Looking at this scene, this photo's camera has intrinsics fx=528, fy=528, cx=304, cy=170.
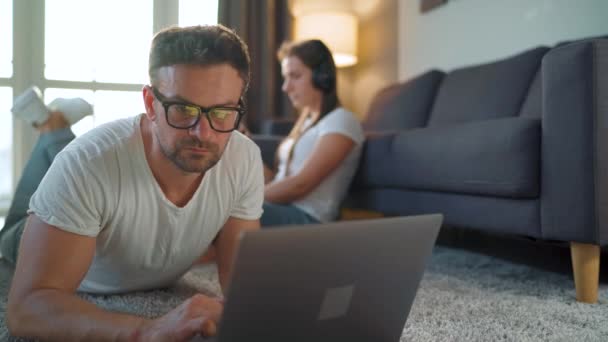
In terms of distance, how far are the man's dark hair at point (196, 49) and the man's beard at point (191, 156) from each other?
0.11 metres

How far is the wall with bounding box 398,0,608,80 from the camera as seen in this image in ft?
6.54

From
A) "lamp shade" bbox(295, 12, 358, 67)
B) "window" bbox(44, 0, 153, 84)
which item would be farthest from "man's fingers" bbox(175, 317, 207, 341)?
"lamp shade" bbox(295, 12, 358, 67)

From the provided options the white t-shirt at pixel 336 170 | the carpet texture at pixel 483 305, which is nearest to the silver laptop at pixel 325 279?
the carpet texture at pixel 483 305

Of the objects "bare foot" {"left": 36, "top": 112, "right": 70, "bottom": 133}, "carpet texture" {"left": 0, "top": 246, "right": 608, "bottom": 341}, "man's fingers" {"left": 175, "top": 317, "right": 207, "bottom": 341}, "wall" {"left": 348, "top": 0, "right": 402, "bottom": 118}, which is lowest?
"carpet texture" {"left": 0, "top": 246, "right": 608, "bottom": 341}

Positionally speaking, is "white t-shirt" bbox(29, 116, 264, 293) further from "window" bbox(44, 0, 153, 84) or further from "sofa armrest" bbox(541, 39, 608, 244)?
"sofa armrest" bbox(541, 39, 608, 244)

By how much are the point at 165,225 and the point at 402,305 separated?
1.40 feet

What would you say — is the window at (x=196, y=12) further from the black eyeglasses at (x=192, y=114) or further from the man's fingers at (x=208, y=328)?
the man's fingers at (x=208, y=328)

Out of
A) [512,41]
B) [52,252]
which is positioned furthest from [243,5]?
[52,252]

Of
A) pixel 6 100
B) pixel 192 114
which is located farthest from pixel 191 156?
pixel 6 100

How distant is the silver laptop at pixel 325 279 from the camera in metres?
0.54

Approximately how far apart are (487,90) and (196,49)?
150 centimetres

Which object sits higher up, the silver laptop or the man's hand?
the silver laptop

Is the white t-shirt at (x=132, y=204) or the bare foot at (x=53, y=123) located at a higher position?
the bare foot at (x=53, y=123)

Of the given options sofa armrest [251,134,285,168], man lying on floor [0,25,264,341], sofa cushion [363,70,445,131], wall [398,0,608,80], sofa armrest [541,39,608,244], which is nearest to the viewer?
man lying on floor [0,25,264,341]
